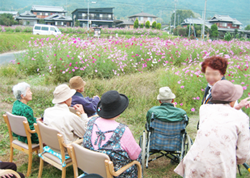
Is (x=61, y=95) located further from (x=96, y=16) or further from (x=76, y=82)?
(x=96, y=16)

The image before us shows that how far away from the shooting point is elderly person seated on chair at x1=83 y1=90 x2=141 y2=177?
6.06 ft

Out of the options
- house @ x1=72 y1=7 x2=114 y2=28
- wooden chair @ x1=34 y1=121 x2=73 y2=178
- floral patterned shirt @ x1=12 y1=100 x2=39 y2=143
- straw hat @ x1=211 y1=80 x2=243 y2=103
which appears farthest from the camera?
house @ x1=72 y1=7 x2=114 y2=28

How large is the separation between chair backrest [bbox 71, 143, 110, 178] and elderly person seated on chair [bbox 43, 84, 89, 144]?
1.72 ft

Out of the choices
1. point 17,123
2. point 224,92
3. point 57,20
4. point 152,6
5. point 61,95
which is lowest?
point 17,123

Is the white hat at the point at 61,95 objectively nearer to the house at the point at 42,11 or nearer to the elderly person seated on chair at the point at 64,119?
the elderly person seated on chair at the point at 64,119

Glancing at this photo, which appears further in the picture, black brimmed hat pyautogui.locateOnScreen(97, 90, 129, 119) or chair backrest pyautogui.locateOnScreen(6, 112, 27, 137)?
chair backrest pyautogui.locateOnScreen(6, 112, 27, 137)

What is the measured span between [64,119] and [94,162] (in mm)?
807

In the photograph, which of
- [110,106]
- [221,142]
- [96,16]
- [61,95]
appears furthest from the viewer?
[96,16]

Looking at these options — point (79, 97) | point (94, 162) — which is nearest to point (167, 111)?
point (94, 162)

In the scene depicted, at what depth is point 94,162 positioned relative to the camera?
176 centimetres

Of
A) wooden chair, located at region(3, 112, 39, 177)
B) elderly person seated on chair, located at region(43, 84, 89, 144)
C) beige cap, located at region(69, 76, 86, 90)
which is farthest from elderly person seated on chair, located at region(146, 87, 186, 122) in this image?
wooden chair, located at region(3, 112, 39, 177)

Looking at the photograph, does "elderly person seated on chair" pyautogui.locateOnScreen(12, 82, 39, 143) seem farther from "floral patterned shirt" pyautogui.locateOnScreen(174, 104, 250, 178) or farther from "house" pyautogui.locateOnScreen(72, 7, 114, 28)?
"house" pyautogui.locateOnScreen(72, 7, 114, 28)

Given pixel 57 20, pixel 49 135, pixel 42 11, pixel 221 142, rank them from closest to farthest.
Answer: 1. pixel 221 142
2. pixel 49 135
3. pixel 57 20
4. pixel 42 11

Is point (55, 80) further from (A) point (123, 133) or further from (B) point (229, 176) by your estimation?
(B) point (229, 176)
